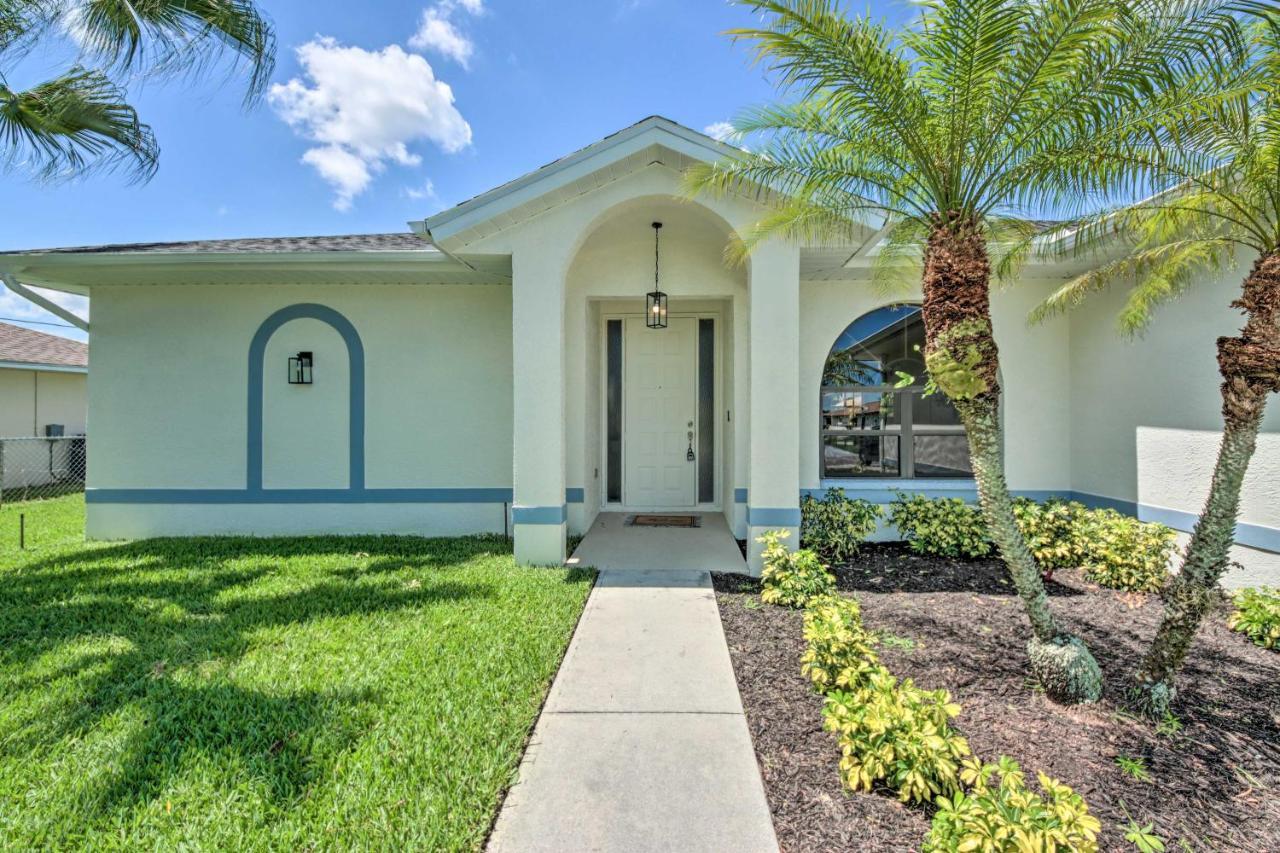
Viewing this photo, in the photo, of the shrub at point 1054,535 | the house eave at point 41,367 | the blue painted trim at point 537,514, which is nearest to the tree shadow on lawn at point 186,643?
the blue painted trim at point 537,514

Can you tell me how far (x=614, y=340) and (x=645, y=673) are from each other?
5.05 meters

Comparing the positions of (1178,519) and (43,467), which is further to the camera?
(43,467)

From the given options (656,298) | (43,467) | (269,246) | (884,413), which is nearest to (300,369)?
(269,246)

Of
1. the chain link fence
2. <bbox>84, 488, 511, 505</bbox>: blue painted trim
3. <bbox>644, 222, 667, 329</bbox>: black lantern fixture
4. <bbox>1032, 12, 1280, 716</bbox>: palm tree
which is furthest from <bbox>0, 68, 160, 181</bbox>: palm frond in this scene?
<bbox>1032, 12, 1280, 716</bbox>: palm tree

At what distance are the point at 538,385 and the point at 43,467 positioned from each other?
13.9 meters

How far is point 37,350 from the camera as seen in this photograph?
44.0 feet

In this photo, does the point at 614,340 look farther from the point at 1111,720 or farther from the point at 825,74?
the point at 1111,720

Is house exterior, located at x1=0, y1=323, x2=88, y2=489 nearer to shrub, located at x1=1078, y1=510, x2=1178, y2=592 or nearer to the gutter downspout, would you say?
the gutter downspout

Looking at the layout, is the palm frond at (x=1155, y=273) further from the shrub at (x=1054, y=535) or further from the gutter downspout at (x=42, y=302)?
the gutter downspout at (x=42, y=302)

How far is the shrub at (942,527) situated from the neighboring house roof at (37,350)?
56.7 feet

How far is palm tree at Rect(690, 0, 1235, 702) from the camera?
9.21 ft

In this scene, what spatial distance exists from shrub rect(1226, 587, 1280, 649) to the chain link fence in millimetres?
17247

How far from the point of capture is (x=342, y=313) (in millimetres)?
6848

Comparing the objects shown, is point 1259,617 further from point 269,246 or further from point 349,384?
point 269,246
